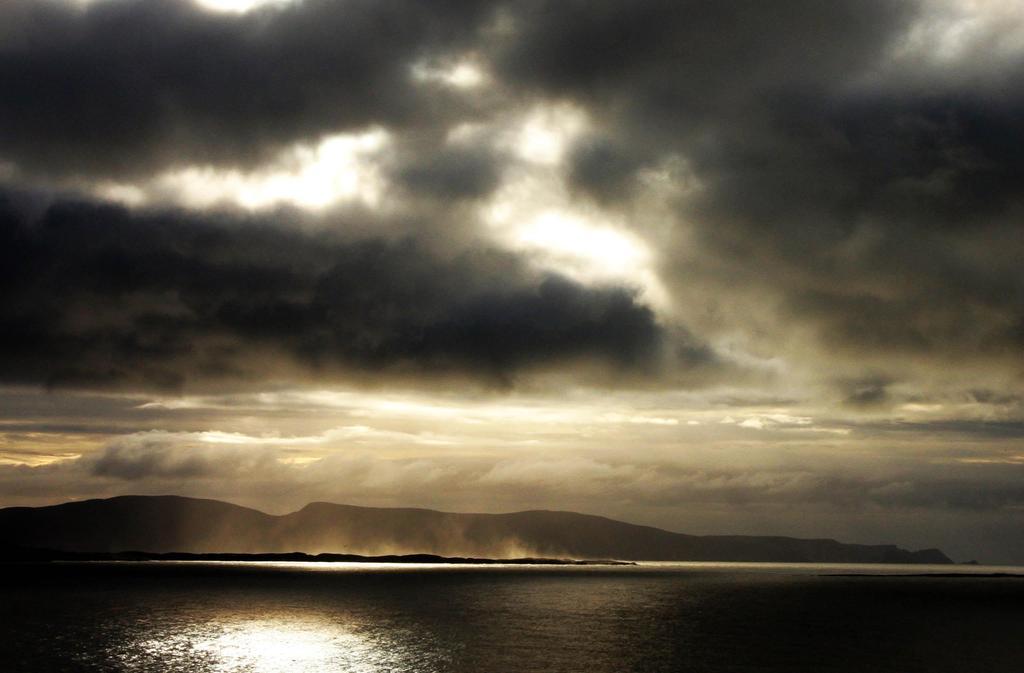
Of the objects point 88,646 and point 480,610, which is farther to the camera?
point 480,610

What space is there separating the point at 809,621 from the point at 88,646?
10465cm

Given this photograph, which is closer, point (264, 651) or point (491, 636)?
point (264, 651)

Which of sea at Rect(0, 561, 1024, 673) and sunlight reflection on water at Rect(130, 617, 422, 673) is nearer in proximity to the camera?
sunlight reflection on water at Rect(130, 617, 422, 673)

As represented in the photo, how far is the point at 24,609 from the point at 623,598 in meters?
122

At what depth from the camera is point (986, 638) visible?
369 feet

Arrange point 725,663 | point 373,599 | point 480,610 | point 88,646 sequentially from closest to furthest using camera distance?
point 725,663 → point 88,646 → point 480,610 → point 373,599

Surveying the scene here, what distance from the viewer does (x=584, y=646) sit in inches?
3775

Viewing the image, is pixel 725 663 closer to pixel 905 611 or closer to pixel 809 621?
pixel 809 621

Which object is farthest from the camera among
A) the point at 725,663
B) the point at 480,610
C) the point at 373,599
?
the point at 373,599

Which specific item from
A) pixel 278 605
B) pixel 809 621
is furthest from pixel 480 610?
pixel 809 621

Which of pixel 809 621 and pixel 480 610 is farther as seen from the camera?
pixel 480 610

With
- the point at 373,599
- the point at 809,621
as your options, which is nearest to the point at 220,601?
the point at 373,599

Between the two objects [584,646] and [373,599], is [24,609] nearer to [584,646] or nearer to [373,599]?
[373,599]

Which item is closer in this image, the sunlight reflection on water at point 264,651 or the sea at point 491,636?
the sunlight reflection on water at point 264,651
